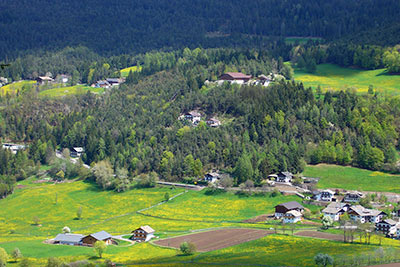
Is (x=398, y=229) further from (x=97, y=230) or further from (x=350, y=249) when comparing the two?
(x=97, y=230)

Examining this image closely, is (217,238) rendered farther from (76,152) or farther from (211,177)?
(76,152)

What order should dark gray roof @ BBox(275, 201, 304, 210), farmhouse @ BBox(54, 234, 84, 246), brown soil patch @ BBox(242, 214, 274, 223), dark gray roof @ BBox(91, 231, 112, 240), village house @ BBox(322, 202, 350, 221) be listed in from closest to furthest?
1. dark gray roof @ BBox(91, 231, 112, 240)
2. farmhouse @ BBox(54, 234, 84, 246)
3. village house @ BBox(322, 202, 350, 221)
4. brown soil patch @ BBox(242, 214, 274, 223)
5. dark gray roof @ BBox(275, 201, 304, 210)

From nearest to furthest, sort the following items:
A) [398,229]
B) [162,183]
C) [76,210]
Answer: [398,229] < [76,210] < [162,183]

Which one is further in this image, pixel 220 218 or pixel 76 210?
pixel 76 210

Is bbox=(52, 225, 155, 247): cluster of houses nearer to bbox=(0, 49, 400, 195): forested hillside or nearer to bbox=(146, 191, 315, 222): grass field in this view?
bbox=(146, 191, 315, 222): grass field

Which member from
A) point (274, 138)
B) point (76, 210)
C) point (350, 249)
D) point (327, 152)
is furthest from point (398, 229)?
point (76, 210)

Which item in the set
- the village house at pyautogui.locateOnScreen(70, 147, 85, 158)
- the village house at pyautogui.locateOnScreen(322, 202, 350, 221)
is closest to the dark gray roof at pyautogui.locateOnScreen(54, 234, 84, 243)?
the village house at pyautogui.locateOnScreen(322, 202, 350, 221)
